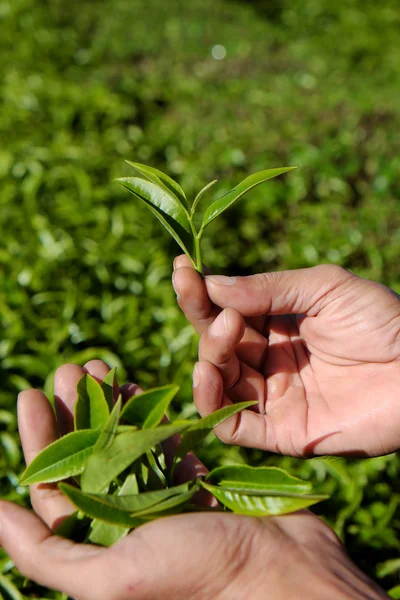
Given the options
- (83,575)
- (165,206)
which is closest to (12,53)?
(165,206)

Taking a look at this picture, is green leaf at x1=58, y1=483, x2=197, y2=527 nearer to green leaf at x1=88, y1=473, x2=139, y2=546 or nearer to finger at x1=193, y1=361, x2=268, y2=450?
green leaf at x1=88, y1=473, x2=139, y2=546

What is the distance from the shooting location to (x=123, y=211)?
9.25 feet

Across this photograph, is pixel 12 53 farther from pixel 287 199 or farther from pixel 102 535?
pixel 102 535

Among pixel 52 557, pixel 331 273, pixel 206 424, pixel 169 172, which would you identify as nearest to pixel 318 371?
pixel 331 273

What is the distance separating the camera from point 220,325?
141 centimetres

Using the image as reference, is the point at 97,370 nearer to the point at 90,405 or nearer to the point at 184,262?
the point at 90,405

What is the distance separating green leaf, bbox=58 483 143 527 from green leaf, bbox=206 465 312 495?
0.24 m

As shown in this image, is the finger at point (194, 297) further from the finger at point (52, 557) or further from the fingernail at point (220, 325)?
the finger at point (52, 557)

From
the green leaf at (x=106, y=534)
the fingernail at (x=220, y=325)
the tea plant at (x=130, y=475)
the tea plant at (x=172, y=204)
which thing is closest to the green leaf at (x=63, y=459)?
the tea plant at (x=130, y=475)

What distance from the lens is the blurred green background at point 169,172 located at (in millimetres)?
2225

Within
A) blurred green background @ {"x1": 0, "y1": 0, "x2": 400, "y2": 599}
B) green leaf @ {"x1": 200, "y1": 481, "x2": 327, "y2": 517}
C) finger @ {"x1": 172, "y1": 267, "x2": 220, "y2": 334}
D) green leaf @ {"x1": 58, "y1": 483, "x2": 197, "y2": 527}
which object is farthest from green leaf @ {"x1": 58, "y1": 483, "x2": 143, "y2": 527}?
blurred green background @ {"x1": 0, "y1": 0, "x2": 400, "y2": 599}

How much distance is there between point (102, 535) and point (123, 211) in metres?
1.84

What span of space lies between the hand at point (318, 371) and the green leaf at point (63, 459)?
31 centimetres

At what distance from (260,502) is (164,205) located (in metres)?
0.67
